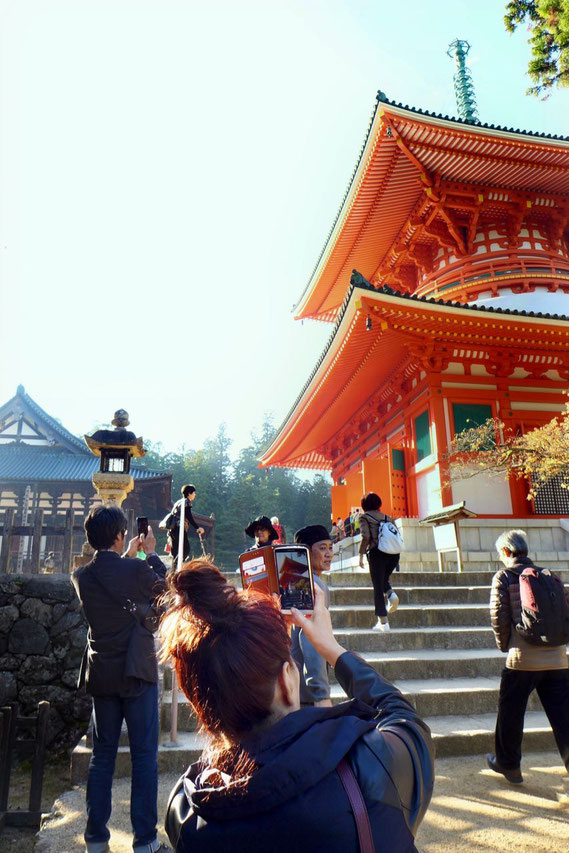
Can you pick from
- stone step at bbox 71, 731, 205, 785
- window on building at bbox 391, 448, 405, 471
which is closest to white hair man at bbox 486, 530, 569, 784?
stone step at bbox 71, 731, 205, 785

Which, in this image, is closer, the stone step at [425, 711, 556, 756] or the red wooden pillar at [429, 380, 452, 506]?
the stone step at [425, 711, 556, 756]

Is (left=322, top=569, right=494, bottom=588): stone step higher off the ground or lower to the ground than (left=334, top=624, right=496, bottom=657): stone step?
higher

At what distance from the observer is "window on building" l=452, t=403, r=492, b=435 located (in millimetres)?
11438

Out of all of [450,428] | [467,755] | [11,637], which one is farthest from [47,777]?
[450,428]

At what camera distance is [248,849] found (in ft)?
3.13

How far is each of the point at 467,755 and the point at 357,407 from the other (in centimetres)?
1207

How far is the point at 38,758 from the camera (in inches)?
159

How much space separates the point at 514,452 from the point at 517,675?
6.34 meters

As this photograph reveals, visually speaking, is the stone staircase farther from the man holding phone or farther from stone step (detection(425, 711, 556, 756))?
the man holding phone

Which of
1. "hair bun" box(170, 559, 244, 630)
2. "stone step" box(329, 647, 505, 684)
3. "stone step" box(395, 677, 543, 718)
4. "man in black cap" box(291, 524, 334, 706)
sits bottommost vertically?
"stone step" box(395, 677, 543, 718)

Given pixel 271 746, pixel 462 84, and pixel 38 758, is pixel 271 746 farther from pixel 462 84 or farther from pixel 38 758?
pixel 462 84

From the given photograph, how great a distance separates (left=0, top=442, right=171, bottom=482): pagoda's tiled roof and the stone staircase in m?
13.6

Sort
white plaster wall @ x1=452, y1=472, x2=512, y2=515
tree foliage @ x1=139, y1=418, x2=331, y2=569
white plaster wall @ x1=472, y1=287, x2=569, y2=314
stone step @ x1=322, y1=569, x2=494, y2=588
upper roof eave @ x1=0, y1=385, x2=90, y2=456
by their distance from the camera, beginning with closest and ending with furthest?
stone step @ x1=322, y1=569, x2=494, y2=588 < white plaster wall @ x1=452, y1=472, x2=512, y2=515 < white plaster wall @ x1=472, y1=287, x2=569, y2=314 < upper roof eave @ x1=0, y1=385, x2=90, y2=456 < tree foliage @ x1=139, y1=418, x2=331, y2=569

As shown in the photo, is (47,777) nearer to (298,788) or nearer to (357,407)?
(298,788)
